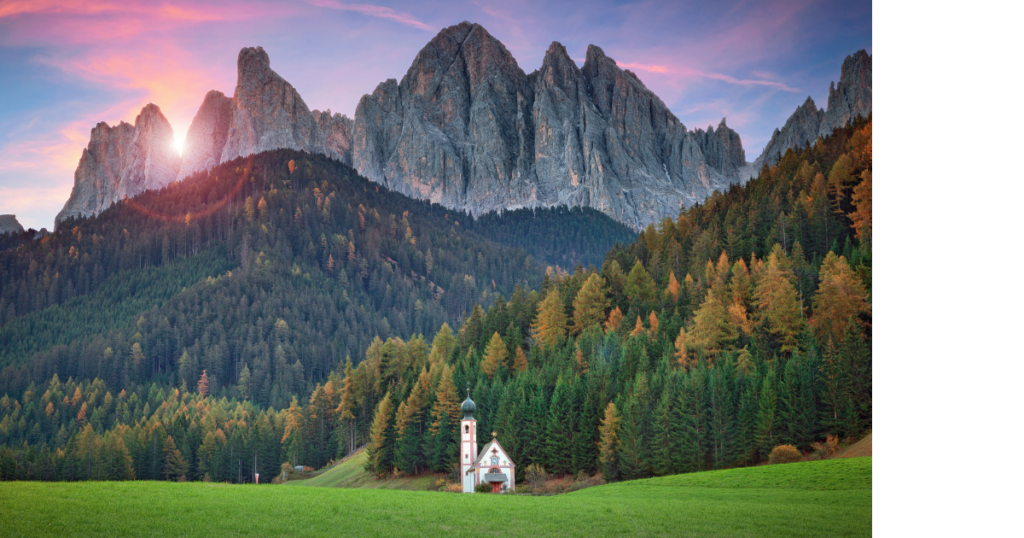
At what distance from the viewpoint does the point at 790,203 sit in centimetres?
5566

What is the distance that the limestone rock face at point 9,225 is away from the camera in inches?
653

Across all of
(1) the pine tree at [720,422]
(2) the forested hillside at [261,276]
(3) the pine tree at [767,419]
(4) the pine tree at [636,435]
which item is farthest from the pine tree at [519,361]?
(2) the forested hillside at [261,276]

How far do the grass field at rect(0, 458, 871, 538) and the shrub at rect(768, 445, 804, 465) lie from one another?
38.2 feet

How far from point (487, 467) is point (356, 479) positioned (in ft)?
53.0

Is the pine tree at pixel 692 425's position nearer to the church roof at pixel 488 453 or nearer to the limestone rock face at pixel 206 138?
the church roof at pixel 488 453

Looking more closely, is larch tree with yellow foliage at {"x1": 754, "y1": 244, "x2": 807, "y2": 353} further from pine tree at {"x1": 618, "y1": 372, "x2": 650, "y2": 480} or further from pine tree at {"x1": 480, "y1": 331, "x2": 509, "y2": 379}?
pine tree at {"x1": 480, "y1": 331, "x2": 509, "y2": 379}

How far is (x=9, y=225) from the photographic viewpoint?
1758 centimetres

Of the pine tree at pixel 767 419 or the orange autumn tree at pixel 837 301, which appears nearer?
the pine tree at pixel 767 419

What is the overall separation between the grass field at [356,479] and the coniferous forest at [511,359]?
182 centimetres

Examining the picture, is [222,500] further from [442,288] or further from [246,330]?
[442,288]

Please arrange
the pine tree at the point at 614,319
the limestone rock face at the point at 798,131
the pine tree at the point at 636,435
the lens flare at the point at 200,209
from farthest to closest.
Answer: the lens flare at the point at 200,209
the pine tree at the point at 614,319
the pine tree at the point at 636,435
the limestone rock face at the point at 798,131

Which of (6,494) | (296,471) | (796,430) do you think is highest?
(6,494)

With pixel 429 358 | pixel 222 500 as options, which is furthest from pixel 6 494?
pixel 429 358
